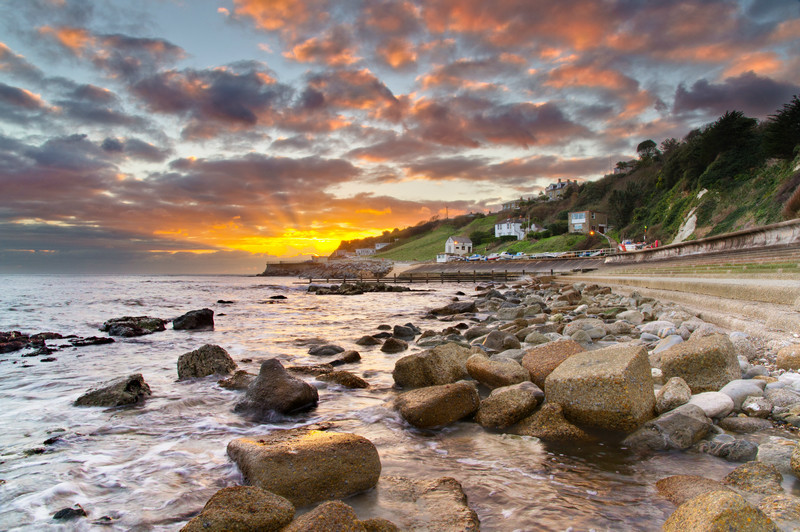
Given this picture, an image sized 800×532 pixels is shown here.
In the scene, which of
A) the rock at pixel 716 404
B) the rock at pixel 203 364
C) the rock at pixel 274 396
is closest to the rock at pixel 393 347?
the rock at pixel 203 364

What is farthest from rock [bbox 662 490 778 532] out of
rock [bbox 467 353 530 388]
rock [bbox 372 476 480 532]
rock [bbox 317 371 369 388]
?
rock [bbox 317 371 369 388]

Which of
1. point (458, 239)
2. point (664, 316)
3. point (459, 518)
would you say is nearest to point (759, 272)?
point (664, 316)

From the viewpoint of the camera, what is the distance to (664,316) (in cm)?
984

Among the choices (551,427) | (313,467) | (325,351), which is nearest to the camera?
(313,467)

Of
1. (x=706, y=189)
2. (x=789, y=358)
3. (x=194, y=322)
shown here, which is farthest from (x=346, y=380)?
(x=706, y=189)

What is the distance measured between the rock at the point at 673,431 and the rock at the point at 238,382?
568 cm

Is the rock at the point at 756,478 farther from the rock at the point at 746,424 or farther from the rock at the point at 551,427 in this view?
the rock at the point at 551,427

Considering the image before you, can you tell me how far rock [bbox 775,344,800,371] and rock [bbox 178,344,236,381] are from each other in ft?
28.7

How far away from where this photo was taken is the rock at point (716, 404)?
14.0 feet

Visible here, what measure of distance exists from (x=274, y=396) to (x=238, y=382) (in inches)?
66.6

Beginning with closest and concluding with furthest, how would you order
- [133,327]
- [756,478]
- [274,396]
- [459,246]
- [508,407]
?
1. [756,478]
2. [508,407]
3. [274,396]
4. [133,327]
5. [459,246]

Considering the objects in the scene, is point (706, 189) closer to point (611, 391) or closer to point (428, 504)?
point (611, 391)

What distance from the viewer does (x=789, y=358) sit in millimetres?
5020

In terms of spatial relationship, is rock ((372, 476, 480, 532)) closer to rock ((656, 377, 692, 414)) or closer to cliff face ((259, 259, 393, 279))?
rock ((656, 377, 692, 414))
